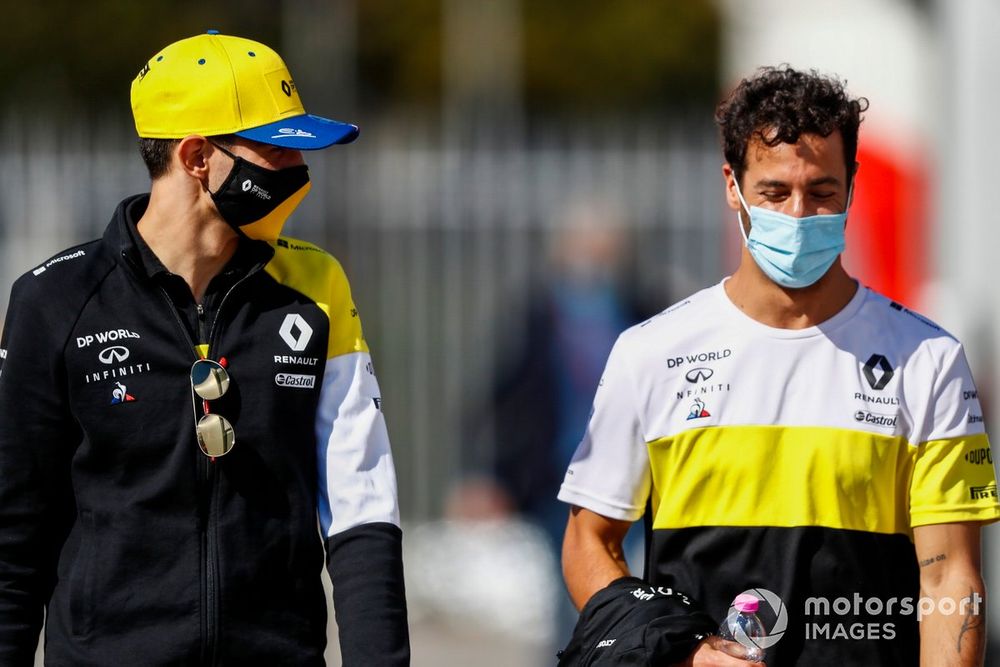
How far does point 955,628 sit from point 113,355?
194 centimetres

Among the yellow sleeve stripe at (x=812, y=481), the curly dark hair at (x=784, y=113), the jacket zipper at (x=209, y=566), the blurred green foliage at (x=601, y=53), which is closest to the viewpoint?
the jacket zipper at (x=209, y=566)

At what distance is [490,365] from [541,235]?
3.33 feet

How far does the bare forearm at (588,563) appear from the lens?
13.3ft

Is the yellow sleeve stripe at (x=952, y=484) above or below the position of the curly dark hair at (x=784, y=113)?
below

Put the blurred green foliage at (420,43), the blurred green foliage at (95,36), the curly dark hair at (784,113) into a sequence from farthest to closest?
1. the blurred green foliage at (420,43)
2. the blurred green foliage at (95,36)
3. the curly dark hair at (784,113)

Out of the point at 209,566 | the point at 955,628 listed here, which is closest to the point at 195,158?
the point at 209,566

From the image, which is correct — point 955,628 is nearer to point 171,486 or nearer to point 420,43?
point 171,486

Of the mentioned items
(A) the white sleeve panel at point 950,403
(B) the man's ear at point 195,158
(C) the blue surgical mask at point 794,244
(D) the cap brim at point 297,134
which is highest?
(D) the cap brim at point 297,134

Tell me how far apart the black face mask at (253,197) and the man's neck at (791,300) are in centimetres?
112

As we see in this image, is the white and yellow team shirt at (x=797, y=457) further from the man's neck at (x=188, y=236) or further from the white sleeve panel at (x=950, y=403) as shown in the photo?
the man's neck at (x=188, y=236)

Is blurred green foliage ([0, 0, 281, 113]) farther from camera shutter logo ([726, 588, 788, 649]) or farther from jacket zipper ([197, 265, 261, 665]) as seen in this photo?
camera shutter logo ([726, 588, 788, 649])

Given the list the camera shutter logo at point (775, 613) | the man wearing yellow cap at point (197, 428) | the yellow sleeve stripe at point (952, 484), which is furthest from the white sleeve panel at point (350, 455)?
the yellow sleeve stripe at point (952, 484)

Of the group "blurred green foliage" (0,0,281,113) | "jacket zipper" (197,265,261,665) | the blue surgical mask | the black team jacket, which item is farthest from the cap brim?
"blurred green foliage" (0,0,281,113)

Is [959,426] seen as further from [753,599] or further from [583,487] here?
[583,487]
